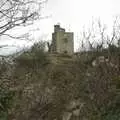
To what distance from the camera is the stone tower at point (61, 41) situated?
12.4m

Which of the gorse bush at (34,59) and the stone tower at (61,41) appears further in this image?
the stone tower at (61,41)

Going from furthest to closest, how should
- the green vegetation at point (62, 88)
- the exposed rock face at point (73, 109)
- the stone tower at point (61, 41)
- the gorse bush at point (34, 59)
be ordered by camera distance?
the stone tower at point (61, 41)
the gorse bush at point (34, 59)
the exposed rock face at point (73, 109)
the green vegetation at point (62, 88)

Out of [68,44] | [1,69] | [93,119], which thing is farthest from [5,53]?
[68,44]

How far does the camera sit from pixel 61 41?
12.6m

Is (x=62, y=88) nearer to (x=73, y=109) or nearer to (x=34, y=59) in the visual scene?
(x=73, y=109)

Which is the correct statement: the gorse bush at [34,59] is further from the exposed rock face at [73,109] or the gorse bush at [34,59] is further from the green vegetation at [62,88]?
the exposed rock face at [73,109]

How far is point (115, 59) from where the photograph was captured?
8742 millimetres

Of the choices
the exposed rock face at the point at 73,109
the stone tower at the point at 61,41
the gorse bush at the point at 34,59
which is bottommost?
the exposed rock face at the point at 73,109

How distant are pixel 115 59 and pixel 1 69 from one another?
12.3 ft

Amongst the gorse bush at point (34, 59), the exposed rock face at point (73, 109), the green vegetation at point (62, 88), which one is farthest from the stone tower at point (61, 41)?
the exposed rock face at point (73, 109)

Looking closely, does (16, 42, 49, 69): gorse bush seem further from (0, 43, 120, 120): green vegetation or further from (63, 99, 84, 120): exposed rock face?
(63, 99, 84, 120): exposed rock face

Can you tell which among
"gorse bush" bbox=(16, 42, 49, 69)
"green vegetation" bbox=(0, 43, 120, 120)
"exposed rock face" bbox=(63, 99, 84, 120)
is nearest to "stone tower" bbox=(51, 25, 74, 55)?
"gorse bush" bbox=(16, 42, 49, 69)

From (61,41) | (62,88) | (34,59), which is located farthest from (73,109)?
(61,41)

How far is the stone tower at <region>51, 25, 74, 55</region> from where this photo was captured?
12.4 m
